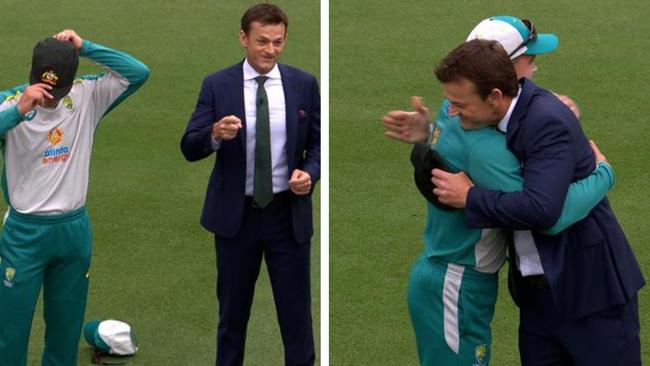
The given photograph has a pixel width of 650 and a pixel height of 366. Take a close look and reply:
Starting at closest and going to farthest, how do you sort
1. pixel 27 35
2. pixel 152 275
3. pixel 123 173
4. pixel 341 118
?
pixel 152 275
pixel 123 173
pixel 341 118
pixel 27 35

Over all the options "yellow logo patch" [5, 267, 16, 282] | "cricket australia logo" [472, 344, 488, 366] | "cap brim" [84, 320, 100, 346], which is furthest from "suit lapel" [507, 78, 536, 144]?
"cap brim" [84, 320, 100, 346]

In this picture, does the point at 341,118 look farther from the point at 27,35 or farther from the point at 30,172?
the point at 30,172

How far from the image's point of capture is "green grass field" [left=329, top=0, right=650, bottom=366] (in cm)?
663

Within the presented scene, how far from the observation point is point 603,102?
30.5ft

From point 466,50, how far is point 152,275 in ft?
10.7

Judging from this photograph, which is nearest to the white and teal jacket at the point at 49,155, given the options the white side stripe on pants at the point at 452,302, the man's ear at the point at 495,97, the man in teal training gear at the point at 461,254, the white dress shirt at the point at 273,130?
the white dress shirt at the point at 273,130

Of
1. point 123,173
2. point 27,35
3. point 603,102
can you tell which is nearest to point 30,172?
point 123,173

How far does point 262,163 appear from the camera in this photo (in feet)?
18.2

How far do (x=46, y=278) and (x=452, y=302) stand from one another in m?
1.87

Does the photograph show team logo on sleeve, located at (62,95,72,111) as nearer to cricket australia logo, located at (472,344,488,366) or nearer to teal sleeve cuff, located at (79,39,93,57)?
teal sleeve cuff, located at (79,39,93,57)

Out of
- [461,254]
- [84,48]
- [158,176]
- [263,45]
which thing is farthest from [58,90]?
[158,176]

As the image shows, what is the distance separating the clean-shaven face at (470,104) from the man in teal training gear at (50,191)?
5.72ft

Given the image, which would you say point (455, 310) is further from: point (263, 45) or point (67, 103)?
point (67, 103)

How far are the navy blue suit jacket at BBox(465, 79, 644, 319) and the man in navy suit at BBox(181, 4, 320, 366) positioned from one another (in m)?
1.28
